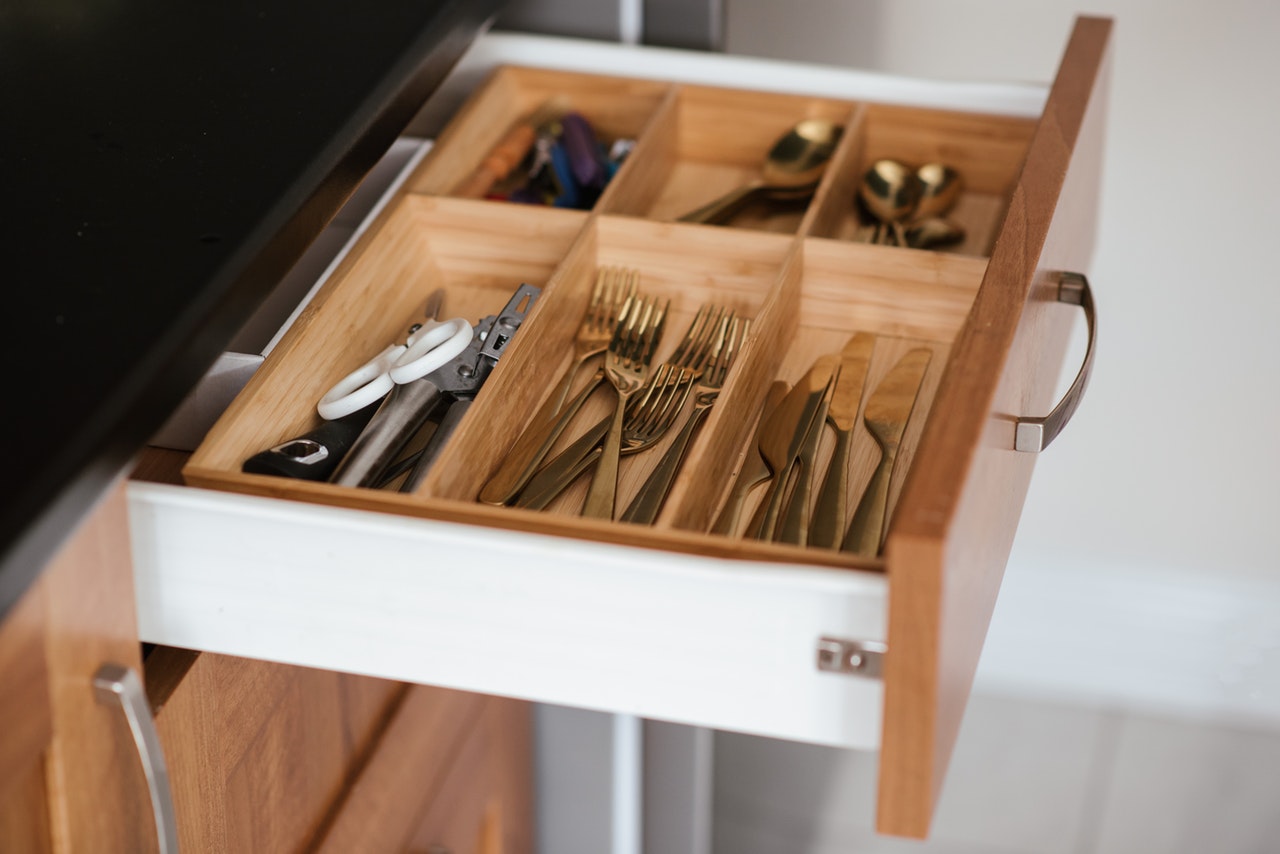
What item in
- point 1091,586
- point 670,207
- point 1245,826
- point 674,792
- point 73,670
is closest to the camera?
point 73,670

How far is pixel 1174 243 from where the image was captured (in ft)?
5.04

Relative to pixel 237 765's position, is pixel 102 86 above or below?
above

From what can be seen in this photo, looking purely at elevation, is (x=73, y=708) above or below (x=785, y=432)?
below

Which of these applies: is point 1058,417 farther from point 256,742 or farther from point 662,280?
point 256,742

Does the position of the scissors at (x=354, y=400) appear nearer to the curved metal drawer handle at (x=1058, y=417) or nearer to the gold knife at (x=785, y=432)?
the gold knife at (x=785, y=432)

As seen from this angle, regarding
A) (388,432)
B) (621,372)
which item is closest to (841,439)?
(621,372)

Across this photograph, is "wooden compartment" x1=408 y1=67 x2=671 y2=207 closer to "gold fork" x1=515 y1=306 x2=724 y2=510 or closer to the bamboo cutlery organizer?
the bamboo cutlery organizer

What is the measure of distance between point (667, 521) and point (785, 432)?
15 cm

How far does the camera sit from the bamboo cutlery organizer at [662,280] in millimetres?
675

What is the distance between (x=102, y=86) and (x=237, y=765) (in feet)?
1.33

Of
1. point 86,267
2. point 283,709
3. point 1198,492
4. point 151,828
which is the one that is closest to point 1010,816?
point 1198,492

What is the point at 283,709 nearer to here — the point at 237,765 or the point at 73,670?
the point at 237,765

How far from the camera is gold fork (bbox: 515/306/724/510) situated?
711 mm

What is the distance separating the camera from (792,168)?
3.44ft
